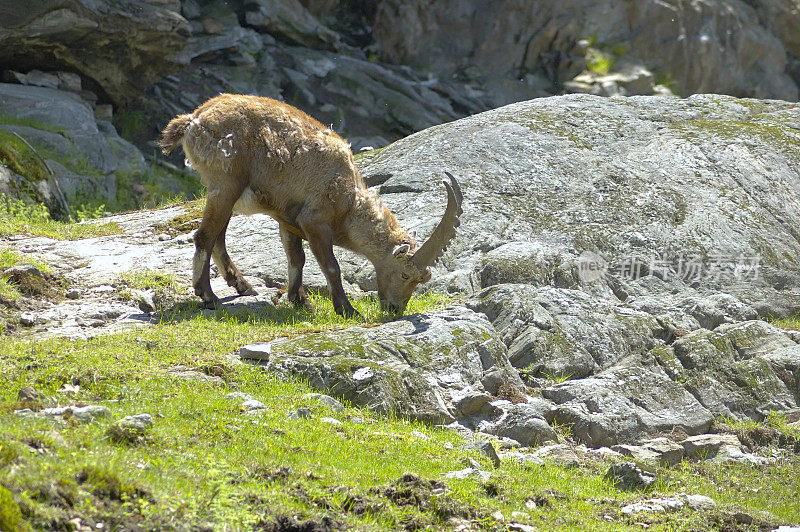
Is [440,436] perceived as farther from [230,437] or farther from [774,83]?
[774,83]

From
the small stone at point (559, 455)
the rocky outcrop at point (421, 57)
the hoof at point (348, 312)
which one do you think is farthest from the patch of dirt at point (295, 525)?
the rocky outcrop at point (421, 57)

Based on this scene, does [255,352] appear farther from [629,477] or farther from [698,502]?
[698,502]

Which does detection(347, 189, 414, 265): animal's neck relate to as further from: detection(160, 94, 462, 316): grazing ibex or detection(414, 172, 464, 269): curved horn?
detection(414, 172, 464, 269): curved horn

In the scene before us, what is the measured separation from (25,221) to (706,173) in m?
11.6

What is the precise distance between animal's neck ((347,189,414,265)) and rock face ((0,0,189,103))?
1014 cm

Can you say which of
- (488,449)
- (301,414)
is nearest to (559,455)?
(488,449)

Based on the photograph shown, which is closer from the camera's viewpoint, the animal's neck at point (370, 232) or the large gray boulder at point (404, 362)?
the large gray boulder at point (404, 362)

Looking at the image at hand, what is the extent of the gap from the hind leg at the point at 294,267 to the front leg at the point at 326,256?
16.8 inches

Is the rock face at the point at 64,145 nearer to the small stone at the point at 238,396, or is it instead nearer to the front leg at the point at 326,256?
the front leg at the point at 326,256

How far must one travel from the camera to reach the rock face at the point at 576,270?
8.94 meters

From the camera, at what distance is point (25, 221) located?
13.7m

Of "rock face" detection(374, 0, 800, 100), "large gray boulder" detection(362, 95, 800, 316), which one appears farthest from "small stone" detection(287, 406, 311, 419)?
"rock face" detection(374, 0, 800, 100)

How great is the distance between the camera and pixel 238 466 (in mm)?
5754

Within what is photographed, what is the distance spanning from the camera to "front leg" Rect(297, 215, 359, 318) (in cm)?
1120
